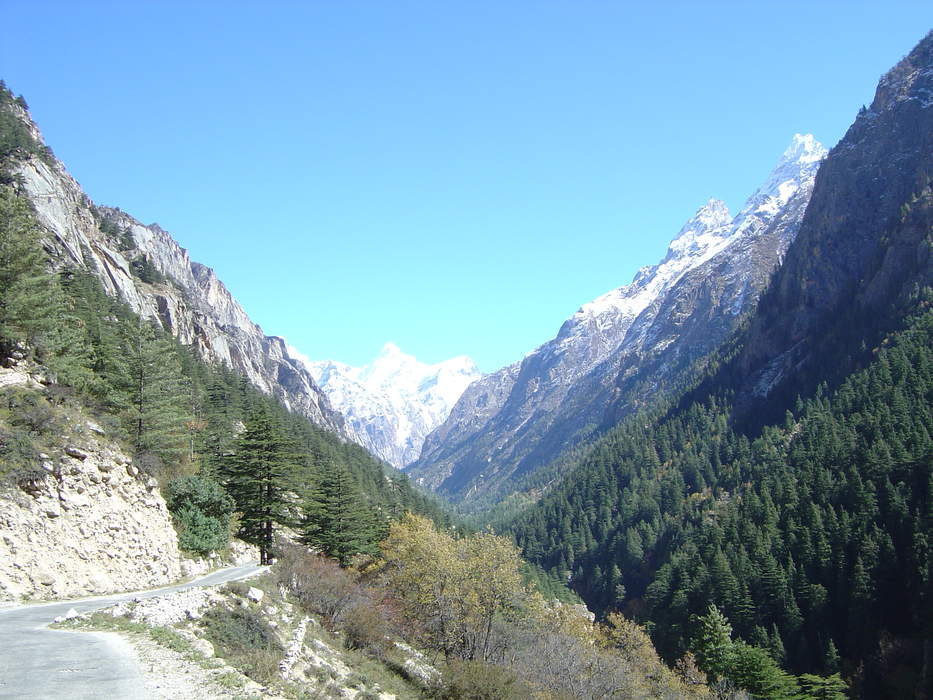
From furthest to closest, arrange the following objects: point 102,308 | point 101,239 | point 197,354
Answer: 1. point 197,354
2. point 101,239
3. point 102,308

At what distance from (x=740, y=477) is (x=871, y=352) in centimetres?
4179

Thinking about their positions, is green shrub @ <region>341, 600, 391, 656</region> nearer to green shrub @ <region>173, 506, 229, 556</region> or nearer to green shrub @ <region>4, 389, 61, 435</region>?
green shrub @ <region>173, 506, 229, 556</region>

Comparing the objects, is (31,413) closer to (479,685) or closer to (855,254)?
(479,685)

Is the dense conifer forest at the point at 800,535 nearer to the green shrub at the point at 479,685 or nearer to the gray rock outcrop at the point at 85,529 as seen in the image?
the green shrub at the point at 479,685

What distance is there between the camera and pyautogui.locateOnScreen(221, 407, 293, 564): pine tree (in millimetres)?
40938

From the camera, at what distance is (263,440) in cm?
4169

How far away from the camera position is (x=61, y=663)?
14.9 metres

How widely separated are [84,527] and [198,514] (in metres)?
11.2

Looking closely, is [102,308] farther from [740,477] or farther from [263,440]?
[740,477]

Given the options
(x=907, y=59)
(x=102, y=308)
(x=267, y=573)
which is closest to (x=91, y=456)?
(x=267, y=573)

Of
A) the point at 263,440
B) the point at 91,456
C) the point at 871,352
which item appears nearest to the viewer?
the point at 91,456

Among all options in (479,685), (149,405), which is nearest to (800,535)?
(479,685)

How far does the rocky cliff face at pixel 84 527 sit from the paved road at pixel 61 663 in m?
3.32

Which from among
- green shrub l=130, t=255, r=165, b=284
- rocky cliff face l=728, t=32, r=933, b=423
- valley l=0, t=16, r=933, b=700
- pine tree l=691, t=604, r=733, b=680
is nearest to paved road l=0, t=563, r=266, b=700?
valley l=0, t=16, r=933, b=700
